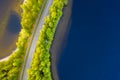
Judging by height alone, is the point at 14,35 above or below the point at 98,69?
above

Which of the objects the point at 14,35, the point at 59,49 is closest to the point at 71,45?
the point at 59,49

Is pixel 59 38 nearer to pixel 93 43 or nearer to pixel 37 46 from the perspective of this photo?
pixel 37 46

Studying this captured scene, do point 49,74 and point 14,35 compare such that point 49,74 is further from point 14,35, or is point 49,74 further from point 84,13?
point 84,13

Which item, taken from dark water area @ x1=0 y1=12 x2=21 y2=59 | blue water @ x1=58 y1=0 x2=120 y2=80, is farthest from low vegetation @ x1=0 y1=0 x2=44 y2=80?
blue water @ x1=58 y1=0 x2=120 y2=80

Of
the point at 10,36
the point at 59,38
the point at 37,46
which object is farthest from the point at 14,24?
the point at 59,38

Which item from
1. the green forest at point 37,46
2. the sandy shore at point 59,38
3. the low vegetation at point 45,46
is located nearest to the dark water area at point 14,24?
the green forest at point 37,46

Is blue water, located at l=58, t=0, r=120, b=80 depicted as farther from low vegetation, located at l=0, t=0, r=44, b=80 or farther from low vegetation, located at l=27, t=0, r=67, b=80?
low vegetation, located at l=0, t=0, r=44, b=80
